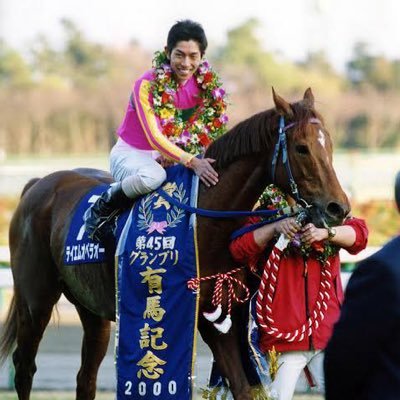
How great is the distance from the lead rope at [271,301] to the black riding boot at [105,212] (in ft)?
3.37

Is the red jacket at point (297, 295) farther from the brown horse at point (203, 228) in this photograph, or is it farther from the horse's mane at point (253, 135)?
the horse's mane at point (253, 135)

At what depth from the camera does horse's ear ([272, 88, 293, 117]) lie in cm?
579

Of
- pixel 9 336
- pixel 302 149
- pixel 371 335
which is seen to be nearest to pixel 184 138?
pixel 302 149

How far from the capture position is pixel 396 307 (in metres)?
3.17

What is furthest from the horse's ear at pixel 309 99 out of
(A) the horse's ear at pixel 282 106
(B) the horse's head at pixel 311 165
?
(A) the horse's ear at pixel 282 106

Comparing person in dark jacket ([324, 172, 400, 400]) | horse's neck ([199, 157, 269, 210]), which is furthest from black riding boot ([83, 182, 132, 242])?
person in dark jacket ([324, 172, 400, 400])

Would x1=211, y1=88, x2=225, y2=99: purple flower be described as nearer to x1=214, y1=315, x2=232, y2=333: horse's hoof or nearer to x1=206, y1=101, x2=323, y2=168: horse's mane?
x1=206, y1=101, x2=323, y2=168: horse's mane

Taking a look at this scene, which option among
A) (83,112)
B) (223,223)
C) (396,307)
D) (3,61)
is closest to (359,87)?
(83,112)

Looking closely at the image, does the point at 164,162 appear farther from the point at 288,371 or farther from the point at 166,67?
the point at 288,371

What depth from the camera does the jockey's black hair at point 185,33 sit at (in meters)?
6.46

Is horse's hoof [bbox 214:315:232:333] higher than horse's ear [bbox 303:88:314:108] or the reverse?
the reverse

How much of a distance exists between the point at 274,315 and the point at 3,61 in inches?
1251

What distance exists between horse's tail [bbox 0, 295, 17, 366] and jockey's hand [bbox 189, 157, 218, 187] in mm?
2432

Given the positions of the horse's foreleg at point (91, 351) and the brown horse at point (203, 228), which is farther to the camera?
the horse's foreleg at point (91, 351)
